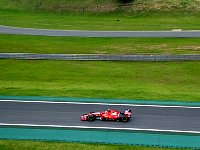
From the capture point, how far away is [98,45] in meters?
48.4

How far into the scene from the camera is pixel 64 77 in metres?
37.6

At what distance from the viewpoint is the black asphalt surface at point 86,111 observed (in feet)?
87.6

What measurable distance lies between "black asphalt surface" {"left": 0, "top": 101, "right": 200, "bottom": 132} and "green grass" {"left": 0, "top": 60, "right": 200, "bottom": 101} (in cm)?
230

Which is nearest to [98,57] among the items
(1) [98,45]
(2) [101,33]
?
(1) [98,45]

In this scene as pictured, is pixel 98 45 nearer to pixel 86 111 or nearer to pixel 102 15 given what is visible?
pixel 86 111

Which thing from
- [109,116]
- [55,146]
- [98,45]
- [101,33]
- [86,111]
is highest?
[101,33]

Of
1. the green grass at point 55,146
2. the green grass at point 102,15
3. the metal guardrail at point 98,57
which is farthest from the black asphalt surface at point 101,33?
the green grass at point 55,146

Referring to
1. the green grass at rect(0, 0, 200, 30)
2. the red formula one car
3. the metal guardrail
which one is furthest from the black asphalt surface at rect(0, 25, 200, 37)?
the red formula one car

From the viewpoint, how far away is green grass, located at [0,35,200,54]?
44.9m

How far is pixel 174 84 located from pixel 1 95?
13.8 metres

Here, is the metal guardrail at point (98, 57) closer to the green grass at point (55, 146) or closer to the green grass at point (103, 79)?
the green grass at point (103, 79)

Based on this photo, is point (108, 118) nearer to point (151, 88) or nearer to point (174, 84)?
point (151, 88)

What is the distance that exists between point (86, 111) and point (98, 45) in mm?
20303

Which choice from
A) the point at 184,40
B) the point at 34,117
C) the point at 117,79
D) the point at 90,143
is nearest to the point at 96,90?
the point at 117,79
